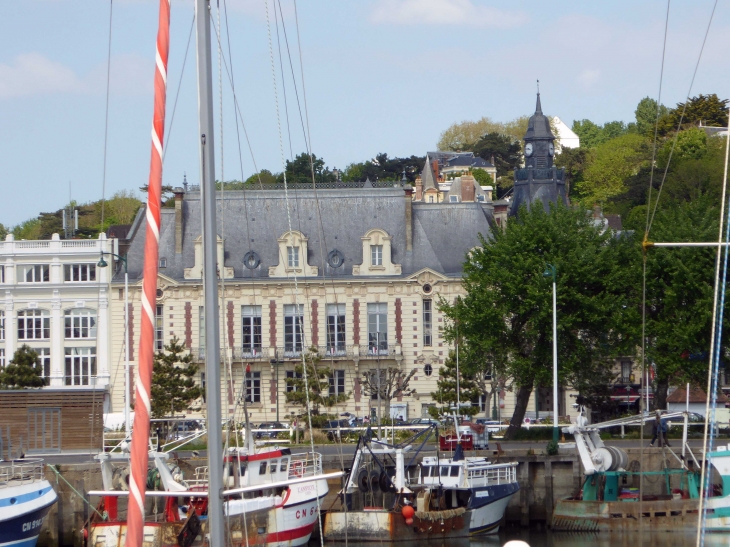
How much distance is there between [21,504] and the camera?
3506cm

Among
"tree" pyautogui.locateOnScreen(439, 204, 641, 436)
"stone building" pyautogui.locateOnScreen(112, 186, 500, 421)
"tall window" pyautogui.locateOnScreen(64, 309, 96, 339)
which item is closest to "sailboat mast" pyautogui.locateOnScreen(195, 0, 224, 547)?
"tree" pyautogui.locateOnScreen(439, 204, 641, 436)

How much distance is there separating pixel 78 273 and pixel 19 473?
44.2 m

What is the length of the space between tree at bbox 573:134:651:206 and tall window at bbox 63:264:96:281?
7048 cm

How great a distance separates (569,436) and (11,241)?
4143 centimetres

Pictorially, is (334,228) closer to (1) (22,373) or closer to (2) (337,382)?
(2) (337,382)

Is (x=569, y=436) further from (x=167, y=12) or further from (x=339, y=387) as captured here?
(x=167, y=12)

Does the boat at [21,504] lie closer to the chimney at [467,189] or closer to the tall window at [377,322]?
the tall window at [377,322]

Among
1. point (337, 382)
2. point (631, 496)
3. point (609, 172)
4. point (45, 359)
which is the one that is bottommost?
point (631, 496)

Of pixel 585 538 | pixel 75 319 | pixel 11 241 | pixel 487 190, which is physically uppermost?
pixel 487 190

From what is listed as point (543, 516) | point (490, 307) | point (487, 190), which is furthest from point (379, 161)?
point (543, 516)

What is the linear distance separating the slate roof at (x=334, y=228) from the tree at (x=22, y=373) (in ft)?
29.9

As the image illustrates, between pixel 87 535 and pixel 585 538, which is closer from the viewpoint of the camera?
pixel 87 535

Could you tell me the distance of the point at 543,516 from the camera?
4403cm

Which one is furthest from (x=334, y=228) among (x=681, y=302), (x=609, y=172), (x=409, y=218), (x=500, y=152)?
(x=500, y=152)
